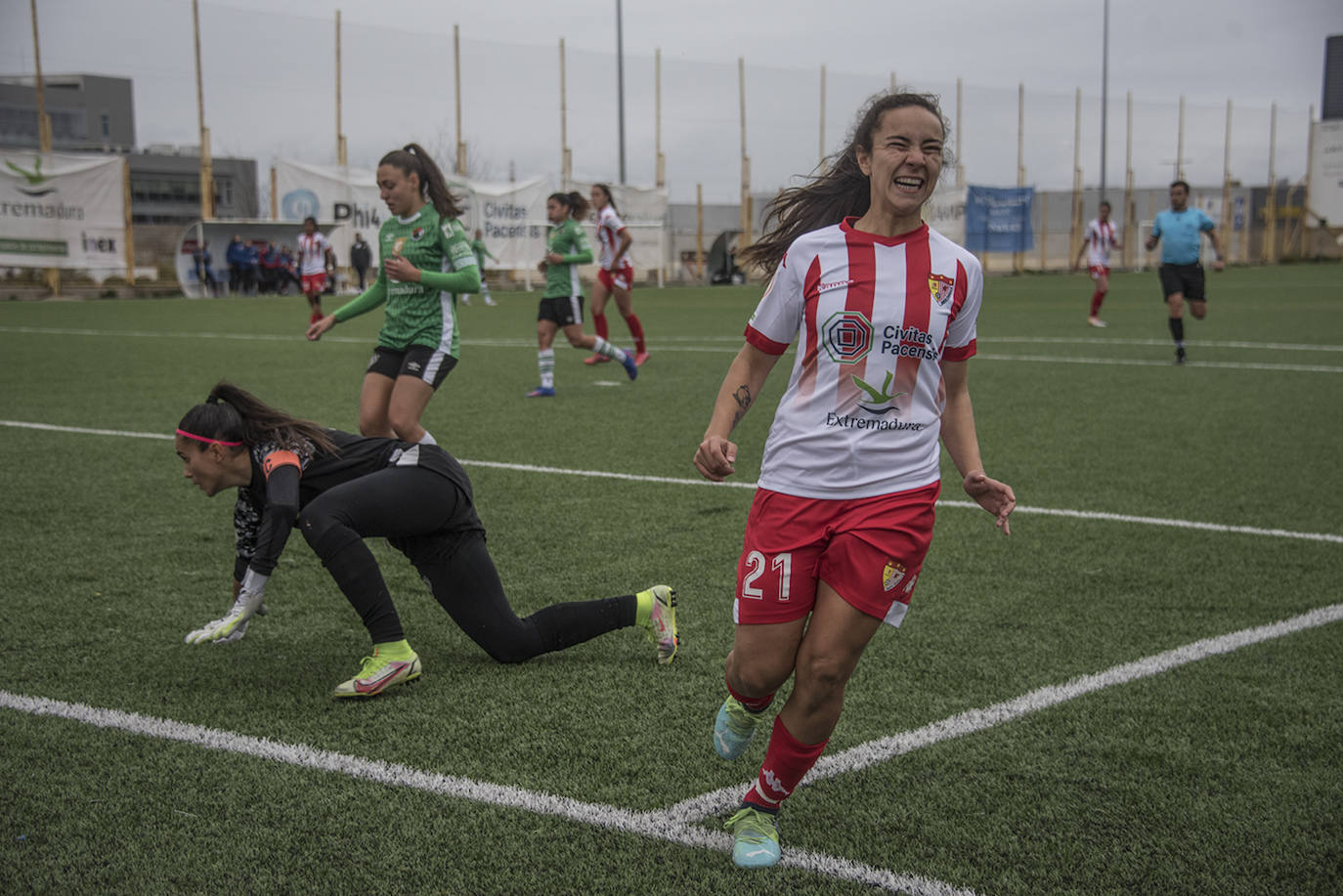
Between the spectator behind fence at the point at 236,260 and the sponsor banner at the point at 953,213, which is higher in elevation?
the sponsor banner at the point at 953,213

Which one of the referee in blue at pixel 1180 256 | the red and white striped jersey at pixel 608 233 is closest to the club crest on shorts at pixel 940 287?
the red and white striped jersey at pixel 608 233

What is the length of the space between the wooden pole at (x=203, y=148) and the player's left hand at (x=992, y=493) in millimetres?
31696

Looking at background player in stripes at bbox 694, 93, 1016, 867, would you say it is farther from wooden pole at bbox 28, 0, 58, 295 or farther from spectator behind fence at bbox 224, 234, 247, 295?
spectator behind fence at bbox 224, 234, 247, 295

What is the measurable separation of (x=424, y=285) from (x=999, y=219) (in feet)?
136

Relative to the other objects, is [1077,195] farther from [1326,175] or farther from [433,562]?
[433,562]

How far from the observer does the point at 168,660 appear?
14.2 ft

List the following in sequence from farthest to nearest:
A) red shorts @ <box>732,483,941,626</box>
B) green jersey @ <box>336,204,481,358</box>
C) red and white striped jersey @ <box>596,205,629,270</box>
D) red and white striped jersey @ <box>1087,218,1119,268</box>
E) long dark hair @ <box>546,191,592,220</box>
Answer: red and white striped jersey @ <box>1087,218,1119,268</box> < red and white striped jersey @ <box>596,205,629,270</box> < long dark hair @ <box>546,191,592,220</box> < green jersey @ <box>336,204,481,358</box> < red shorts @ <box>732,483,941,626</box>

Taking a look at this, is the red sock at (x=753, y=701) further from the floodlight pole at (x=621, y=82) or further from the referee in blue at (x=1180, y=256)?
the floodlight pole at (x=621, y=82)

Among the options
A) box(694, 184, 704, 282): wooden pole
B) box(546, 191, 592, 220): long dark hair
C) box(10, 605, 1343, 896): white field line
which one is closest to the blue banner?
box(694, 184, 704, 282): wooden pole

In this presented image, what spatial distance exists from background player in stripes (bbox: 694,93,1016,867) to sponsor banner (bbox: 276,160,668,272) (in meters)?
28.0

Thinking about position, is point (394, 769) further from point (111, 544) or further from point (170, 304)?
point (170, 304)

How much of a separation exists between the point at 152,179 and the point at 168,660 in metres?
70.6

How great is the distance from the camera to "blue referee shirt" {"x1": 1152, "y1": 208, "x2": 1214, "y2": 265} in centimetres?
1441

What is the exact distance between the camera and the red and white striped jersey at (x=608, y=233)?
555 inches
